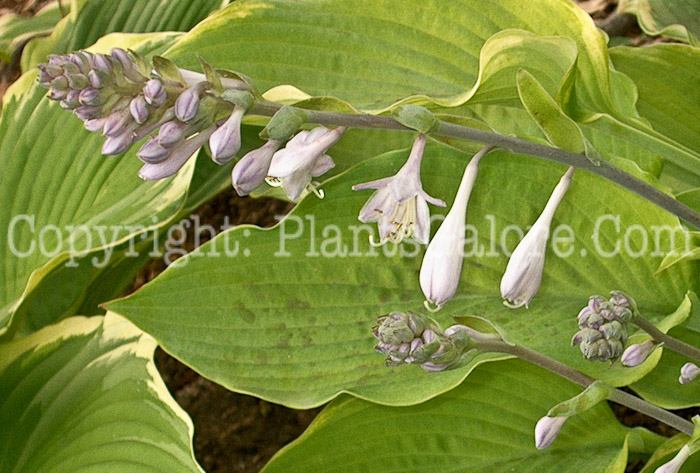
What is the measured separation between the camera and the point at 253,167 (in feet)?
3.16

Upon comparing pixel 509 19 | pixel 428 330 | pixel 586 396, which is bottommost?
pixel 586 396

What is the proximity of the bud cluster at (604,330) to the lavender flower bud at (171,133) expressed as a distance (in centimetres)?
60

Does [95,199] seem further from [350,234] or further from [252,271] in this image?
[350,234]

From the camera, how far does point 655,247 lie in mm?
1475

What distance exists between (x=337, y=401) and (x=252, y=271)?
32 centimetres

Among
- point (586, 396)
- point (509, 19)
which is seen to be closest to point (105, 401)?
point (586, 396)

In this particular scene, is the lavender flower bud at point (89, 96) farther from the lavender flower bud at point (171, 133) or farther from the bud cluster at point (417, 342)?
the bud cluster at point (417, 342)

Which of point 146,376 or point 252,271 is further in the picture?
point 146,376

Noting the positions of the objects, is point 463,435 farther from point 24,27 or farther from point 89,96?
point 24,27

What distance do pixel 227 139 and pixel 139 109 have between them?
0.10 metres

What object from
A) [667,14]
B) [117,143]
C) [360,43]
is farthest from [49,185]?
[667,14]

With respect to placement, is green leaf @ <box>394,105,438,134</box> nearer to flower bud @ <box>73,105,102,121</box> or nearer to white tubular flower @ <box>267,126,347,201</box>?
white tubular flower @ <box>267,126,347,201</box>

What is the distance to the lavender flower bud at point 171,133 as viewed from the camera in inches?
35.2

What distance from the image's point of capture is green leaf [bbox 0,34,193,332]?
69.0 inches
